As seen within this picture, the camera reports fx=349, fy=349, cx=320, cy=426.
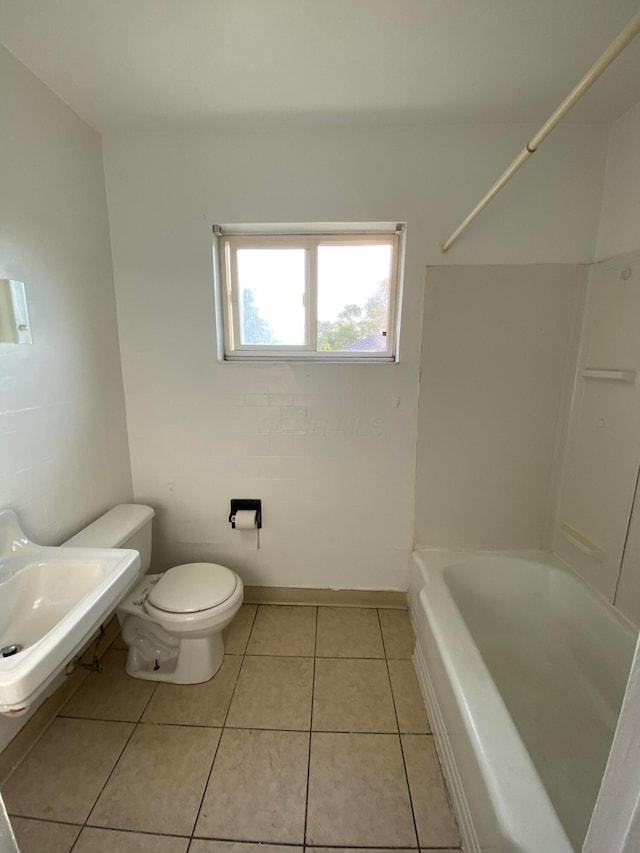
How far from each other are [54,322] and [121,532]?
35.1 inches

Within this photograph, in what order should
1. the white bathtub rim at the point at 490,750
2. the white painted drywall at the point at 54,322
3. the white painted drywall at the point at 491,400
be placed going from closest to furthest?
the white bathtub rim at the point at 490,750, the white painted drywall at the point at 54,322, the white painted drywall at the point at 491,400

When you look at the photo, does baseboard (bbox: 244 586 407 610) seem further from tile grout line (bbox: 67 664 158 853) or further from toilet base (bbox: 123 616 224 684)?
tile grout line (bbox: 67 664 158 853)

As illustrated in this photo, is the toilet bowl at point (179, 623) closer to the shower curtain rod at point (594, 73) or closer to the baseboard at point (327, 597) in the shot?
the baseboard at point (327, 597)

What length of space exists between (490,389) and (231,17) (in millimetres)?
1630

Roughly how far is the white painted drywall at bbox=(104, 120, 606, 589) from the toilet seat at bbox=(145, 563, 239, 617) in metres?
0.31

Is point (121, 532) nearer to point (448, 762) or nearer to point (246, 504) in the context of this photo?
point (246, 504)

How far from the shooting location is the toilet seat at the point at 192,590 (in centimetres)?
142

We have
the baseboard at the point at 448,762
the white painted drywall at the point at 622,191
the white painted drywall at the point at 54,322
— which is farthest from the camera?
the white painted drywall at the point at 622,191

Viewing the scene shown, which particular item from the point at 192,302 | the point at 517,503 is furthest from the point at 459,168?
the point at 517,503

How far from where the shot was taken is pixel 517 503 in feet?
5.80

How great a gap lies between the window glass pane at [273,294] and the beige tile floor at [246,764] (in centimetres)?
157

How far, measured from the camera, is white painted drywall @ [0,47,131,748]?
46.3 inches

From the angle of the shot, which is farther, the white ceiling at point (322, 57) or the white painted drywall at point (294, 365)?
the white painted drywall at point (294, 365)

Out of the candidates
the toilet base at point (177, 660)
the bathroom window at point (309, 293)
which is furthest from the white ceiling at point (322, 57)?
the toilet base at point (177, 660)
